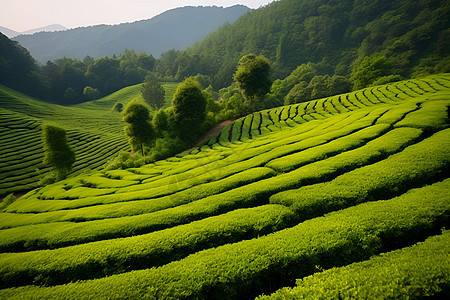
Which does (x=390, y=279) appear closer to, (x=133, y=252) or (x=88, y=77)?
(x=133, y=252)

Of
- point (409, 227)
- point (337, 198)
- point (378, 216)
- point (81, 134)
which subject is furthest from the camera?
point (81, 134)

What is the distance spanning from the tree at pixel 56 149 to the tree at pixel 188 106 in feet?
71.9

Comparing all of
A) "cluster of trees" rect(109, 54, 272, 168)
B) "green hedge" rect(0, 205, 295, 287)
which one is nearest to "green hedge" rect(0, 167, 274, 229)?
"green hedge" rect(0, 205, 295, 287)

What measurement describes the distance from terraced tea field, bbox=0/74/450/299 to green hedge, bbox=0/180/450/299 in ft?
0.12

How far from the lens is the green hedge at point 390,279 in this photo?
4.67 meters

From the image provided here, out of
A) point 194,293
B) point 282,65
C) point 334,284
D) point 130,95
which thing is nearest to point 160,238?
point 194,293

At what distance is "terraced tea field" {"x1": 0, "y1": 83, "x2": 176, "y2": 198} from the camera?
3982cm

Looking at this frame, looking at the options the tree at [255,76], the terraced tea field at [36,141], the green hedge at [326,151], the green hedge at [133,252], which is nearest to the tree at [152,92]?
the terraced tea field at [36,141]

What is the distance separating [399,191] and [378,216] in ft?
12.2

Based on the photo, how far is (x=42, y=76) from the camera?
386ft

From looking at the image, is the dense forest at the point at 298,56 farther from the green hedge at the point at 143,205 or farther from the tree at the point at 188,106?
the green hedge at the point at 143,205

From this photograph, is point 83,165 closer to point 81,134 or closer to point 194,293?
point 81,134

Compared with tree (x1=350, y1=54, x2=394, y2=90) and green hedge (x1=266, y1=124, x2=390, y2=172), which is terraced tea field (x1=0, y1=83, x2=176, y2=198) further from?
tree (x1=350, y1=54, x2=394, y2=90)

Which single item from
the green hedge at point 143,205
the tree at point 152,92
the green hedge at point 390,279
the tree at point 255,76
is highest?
the tree at point 152,92
